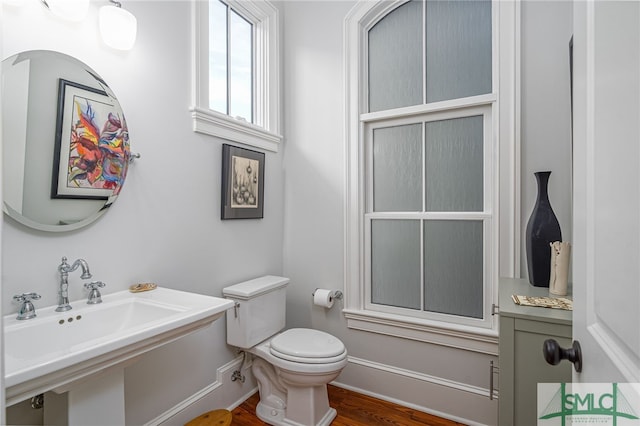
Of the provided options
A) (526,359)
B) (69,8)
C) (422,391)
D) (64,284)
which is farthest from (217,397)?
(69,8)

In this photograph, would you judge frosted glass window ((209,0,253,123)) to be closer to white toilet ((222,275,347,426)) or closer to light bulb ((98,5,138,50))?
light bulb ((98,5,138,50))

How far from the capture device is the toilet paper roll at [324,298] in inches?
90.7

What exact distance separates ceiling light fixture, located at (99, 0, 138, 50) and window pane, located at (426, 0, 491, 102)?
164 centimetres

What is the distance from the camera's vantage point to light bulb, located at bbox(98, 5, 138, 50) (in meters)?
1.39

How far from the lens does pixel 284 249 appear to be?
8.52ft

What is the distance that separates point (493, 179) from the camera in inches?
75.8

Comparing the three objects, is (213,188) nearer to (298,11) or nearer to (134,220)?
(134,220)

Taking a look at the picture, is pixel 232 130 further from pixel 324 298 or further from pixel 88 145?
pixel 324 298

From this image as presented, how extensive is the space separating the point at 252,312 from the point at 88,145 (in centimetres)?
118

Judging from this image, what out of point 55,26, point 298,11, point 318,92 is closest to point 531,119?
point 318,92

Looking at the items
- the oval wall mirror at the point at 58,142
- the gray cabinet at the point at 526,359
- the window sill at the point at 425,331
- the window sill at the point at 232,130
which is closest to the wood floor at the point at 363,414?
the window sill at the point at 425,331

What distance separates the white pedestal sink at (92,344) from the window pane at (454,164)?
4.75 ft

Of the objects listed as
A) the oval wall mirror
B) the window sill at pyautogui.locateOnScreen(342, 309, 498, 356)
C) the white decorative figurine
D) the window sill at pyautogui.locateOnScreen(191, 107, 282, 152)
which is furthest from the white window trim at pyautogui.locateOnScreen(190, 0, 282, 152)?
the white decorative figurine

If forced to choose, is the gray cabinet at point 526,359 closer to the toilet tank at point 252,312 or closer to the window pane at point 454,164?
the window pane at point 454,164
